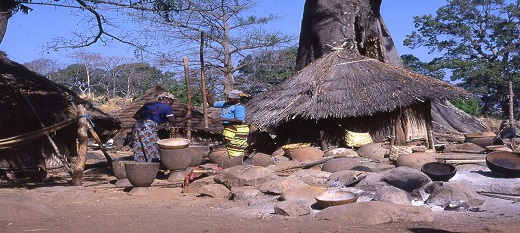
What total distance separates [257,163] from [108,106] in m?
21.1

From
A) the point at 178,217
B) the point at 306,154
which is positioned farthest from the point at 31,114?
the point at 178,217

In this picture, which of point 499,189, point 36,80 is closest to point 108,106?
point 36,80

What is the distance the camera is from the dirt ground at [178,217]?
5.69 m

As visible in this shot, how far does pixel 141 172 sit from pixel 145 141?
32.0 inches

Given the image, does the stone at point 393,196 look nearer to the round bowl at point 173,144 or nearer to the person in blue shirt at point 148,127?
the round bowl at point 173,144

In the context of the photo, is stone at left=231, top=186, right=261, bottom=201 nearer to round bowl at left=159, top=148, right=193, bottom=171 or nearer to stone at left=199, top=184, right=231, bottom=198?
stone at left=199, top=184, right=231, bottom=198

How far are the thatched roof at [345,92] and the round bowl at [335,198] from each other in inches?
162

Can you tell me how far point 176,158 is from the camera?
9.38m

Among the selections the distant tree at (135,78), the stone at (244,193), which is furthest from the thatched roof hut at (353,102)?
the distant tree at (135,78)

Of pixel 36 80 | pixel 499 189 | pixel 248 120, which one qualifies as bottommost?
pixel 499 189

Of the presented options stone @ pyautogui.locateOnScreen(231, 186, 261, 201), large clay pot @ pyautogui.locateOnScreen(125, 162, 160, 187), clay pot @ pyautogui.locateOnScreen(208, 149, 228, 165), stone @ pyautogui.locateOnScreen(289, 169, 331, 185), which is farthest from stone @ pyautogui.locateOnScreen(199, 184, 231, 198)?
clay pot @ pyautogui.locateOnScreen(208, 149, 228, 165)

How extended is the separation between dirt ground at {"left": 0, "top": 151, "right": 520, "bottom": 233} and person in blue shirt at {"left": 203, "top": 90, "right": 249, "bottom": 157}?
57.1 inches

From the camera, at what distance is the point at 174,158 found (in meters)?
9.38

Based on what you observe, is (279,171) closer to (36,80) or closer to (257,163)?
(257,163)
